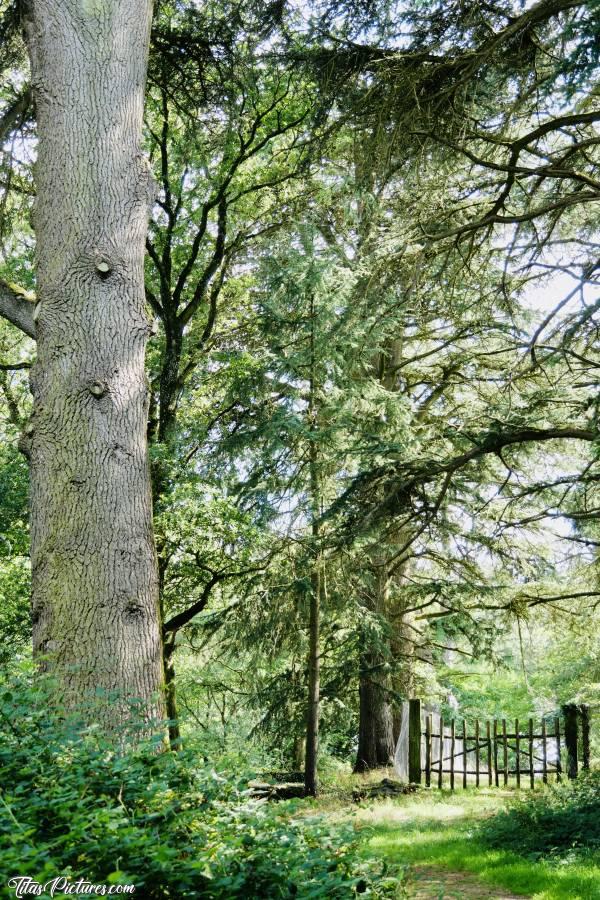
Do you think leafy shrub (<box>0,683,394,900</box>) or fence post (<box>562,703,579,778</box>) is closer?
leafy shrub (<box>0,683,394,900</box>)

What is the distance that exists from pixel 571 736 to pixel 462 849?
499 cm

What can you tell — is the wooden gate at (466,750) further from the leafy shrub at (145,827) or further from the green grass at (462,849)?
the leafy shrub at (145,827)

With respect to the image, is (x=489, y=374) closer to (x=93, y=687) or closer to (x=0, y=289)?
(x=0, y=289)

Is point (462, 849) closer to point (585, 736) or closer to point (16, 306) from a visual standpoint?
point (585, 736)

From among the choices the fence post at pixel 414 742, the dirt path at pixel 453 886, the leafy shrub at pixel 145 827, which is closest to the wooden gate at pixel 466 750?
the fence post at pixel 414 742

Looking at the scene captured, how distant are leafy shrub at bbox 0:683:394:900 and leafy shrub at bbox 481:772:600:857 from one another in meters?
4.99

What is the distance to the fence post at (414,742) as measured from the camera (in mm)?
12352

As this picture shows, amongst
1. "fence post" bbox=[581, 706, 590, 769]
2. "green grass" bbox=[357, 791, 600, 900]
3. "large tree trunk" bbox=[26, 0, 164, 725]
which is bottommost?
"green grass" bbox=[357, 791, 600, 900]

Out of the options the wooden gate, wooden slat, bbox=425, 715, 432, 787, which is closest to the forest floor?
wooden slat, bbox=425, 715, 432, 787

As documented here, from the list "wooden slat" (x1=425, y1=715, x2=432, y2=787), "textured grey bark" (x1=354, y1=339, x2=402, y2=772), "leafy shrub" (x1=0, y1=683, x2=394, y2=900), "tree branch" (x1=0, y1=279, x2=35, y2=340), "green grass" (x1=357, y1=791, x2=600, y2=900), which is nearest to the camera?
"leafy shrub" (x1=0, y1=683, x2=394, y2=900)

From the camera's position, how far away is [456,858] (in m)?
7.39

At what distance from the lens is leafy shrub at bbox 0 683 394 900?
234 centimetres

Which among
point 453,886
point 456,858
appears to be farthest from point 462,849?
point 453,886

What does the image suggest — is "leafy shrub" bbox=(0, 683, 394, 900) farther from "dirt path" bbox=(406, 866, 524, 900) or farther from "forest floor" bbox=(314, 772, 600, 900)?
"dirt path" bbox=(406, 866, 524, 900)
